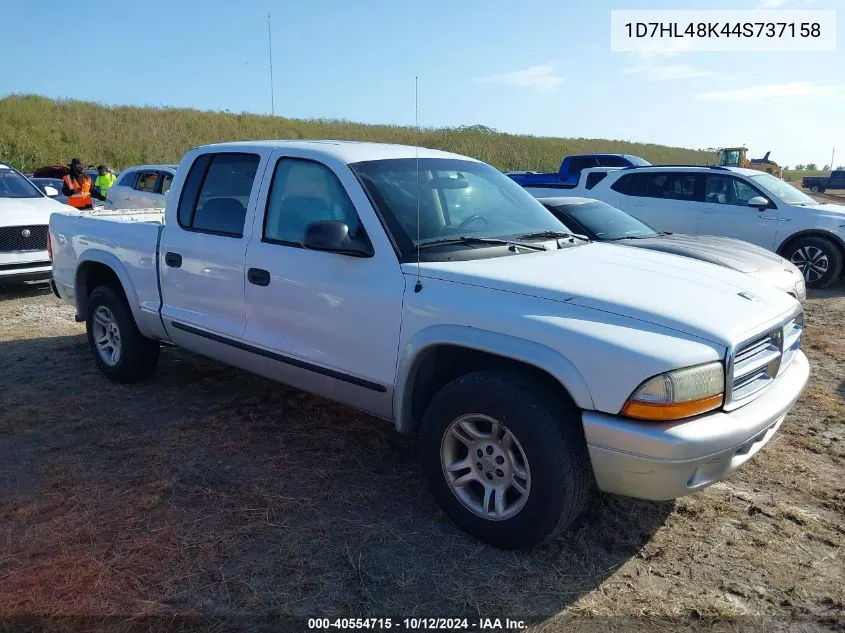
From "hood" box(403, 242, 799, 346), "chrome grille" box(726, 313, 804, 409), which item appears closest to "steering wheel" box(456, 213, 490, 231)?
"hood" box(403, 242, 799, 346)

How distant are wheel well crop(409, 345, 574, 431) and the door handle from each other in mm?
1150

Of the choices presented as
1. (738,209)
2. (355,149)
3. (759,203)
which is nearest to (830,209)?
(759,203)

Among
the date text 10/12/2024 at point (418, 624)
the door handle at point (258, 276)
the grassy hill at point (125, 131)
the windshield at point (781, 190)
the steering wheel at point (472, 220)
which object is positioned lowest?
the date text 10/12/2024 at point (418, 624)

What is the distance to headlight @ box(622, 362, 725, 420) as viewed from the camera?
8.43 feet

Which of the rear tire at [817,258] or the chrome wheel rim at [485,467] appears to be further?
the rear tire at [817,258]

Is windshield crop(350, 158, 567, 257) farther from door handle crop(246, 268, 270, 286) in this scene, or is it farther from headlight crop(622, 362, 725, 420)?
headlight crop(622, 362, 725, 420)

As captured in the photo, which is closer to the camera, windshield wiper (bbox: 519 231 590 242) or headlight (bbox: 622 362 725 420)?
headlight (bbox: 622 362 725 420)

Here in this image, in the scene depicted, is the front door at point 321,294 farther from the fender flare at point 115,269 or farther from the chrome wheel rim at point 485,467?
the fender flare at point 115,269

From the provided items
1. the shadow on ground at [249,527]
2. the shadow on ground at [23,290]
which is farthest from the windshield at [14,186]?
the shadow on ground at [249,527]

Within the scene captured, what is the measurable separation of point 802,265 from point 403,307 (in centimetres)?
860

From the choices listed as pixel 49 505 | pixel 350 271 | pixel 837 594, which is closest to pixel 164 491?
pixel 49 505

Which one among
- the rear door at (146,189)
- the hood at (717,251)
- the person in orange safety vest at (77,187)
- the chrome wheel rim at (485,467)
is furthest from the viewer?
the person in orange safety vest at (77,187)

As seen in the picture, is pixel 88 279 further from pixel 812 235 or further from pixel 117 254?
pixel 812 235

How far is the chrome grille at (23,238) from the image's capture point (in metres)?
8.65
